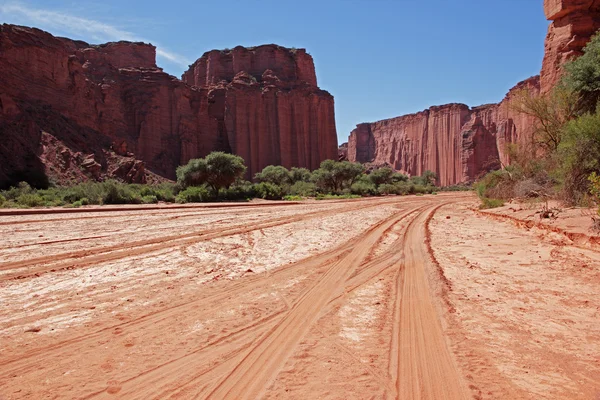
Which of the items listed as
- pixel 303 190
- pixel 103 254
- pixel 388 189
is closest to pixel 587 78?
pixel 103 254

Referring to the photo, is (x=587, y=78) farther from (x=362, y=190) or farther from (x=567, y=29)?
(x=362, y=190)

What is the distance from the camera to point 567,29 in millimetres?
20453

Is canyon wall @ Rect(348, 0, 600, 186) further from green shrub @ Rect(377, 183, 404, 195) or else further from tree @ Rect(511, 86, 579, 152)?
tree @ Rect(511, 86, 579, 152)

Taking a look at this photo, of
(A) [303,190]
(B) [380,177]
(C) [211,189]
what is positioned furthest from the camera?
(B) [380,177]

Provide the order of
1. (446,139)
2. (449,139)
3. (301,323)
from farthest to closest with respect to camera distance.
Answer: (446,139), (449,139), (301,323)

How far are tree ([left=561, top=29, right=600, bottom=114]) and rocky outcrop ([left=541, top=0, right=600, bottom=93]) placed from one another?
4581 millimetres

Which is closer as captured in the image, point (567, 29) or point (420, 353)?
point (420, 353)

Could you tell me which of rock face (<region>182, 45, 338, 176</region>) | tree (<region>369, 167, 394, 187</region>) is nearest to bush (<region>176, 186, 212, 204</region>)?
tree (<region>369, 167, 394, 187</region>)

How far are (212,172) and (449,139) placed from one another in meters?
78.9

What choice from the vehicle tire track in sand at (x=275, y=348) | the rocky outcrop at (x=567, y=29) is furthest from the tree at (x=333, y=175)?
the vehicle tire track in sand at (x=275, y=348)

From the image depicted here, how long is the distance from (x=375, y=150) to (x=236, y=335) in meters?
125

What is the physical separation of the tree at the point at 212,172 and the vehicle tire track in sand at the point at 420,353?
103ft

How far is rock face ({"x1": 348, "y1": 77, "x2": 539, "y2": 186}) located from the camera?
87369 millimetres

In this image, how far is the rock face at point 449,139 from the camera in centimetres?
8737
